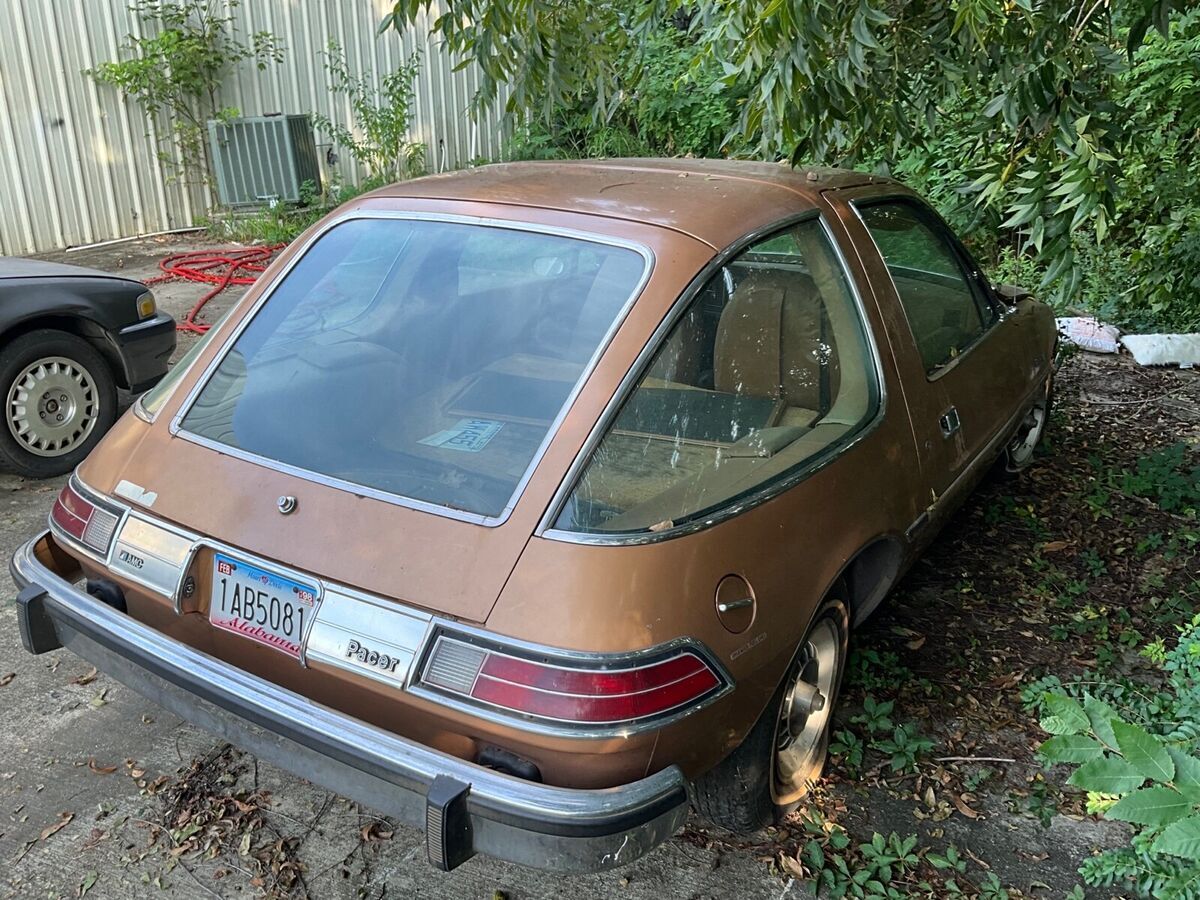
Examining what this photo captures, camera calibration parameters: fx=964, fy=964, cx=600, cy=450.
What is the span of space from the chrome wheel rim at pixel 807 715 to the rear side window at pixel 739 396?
553mm

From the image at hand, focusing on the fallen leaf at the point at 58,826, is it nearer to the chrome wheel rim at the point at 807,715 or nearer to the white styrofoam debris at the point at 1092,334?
the chrome wheel rim at the point at 807,715

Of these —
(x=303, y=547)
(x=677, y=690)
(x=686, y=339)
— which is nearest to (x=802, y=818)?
(x=677, y=690)

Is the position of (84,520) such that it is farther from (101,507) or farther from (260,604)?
(260,604)

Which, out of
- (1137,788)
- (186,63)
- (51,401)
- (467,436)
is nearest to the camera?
(1137,788)

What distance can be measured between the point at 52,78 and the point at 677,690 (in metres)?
9.60

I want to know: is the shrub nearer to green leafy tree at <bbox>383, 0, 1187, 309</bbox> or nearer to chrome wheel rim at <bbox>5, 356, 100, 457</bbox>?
green leafy tree at <bbox>383, 0, 1187, 309</bbox>

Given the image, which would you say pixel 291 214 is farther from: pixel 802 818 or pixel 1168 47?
pixel 802 818

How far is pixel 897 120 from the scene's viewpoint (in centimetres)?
370

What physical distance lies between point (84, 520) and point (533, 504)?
4.43 ft

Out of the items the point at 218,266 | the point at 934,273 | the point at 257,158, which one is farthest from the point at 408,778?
the point at 257,158

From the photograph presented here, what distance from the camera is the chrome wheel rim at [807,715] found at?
8.80 feet

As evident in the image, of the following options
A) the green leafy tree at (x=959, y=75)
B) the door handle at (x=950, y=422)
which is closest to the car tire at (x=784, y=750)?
the door handle at (x=950, y=422)

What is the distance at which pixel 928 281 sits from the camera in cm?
367

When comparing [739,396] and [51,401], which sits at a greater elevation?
[739,396]
